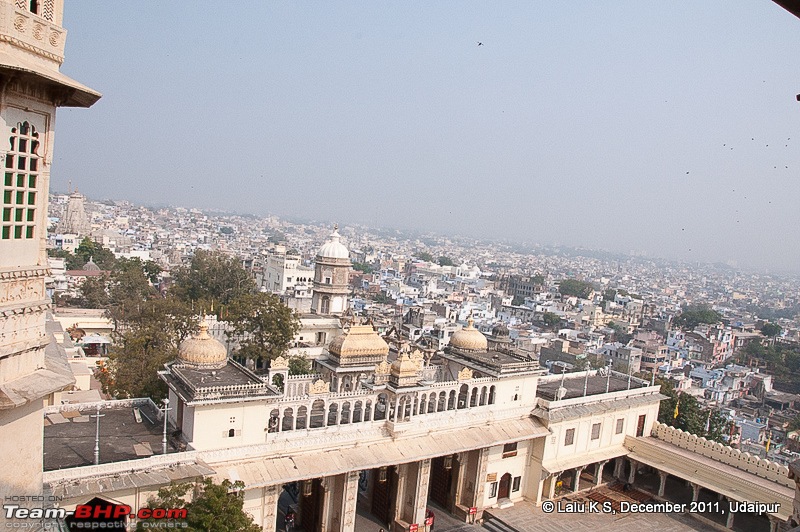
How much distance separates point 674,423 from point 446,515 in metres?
16.3

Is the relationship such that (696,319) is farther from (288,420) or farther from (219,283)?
(288,420)

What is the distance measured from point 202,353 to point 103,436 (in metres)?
3.43

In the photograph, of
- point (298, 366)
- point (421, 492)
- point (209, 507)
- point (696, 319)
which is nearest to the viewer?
point (209, 507)

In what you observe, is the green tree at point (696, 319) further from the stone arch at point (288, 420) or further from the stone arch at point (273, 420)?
the stone arch at point (273, 420)

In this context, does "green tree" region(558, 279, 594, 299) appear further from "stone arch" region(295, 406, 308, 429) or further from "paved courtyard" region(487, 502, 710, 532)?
"stone arch" region(295, 406, 308, 429)

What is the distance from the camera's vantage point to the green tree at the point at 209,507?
14242 millimetres

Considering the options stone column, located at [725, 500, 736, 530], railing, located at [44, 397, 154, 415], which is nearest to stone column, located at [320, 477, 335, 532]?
railing, located at [44, 397, 154, 415]

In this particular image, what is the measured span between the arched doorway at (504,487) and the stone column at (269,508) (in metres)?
9.96

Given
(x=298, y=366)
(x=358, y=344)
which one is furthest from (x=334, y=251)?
(x=358, y=344)

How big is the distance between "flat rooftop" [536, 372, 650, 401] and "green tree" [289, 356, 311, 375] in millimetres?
10803

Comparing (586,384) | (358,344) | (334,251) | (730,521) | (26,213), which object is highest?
(26,213)

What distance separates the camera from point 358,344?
23203 millimetres

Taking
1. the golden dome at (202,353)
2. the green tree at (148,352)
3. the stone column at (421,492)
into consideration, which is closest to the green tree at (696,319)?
the green tree at (148,352)

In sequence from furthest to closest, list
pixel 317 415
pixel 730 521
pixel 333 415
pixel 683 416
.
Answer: pixel 683 416 < pixel 730 521 < pixel 333 415 < pixel 317 415
